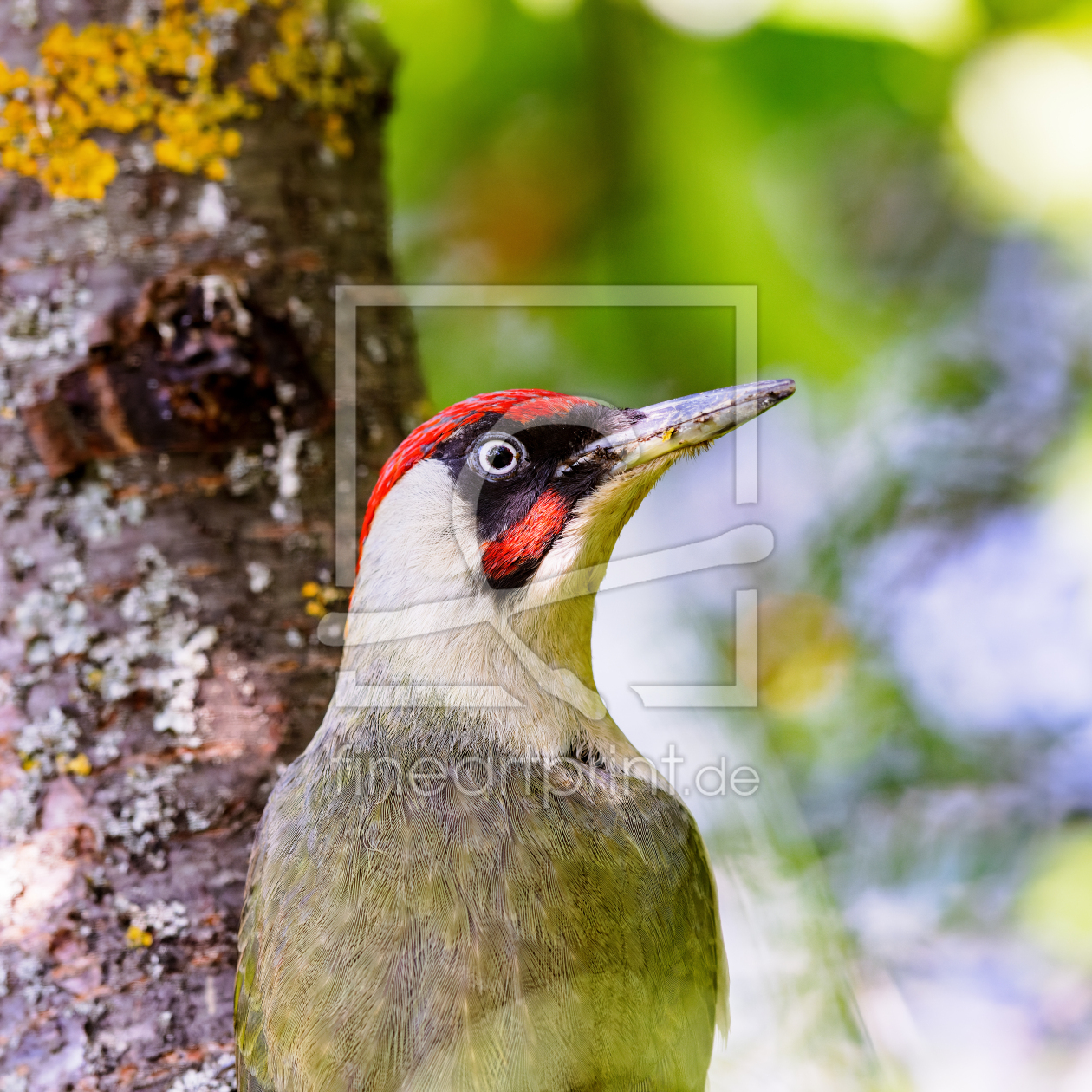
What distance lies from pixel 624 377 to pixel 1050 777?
1.78 m

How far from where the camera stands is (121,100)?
233cm

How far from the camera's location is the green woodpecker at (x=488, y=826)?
1575 mm

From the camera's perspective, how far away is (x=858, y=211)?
3516mm

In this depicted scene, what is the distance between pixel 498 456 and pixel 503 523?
0.42 ft

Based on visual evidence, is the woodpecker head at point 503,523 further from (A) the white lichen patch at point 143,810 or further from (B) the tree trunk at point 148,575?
(A) the white lichen patch at point 143,810

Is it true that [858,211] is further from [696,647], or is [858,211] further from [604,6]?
[696,647]

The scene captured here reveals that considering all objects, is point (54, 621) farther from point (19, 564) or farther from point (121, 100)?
point (121, 100)

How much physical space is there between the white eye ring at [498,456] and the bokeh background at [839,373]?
48 cm

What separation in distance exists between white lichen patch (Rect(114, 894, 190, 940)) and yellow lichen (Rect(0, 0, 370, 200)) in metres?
1.49

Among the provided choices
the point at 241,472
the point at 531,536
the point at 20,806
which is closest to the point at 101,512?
the point at 241,472

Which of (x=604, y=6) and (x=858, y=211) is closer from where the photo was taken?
(x=604, y=6)

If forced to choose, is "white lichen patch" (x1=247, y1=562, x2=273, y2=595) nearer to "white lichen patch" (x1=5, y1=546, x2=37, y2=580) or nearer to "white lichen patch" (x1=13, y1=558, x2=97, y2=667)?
"white lichen patch" (x1=13, y1=558, x2=97, y2=667)

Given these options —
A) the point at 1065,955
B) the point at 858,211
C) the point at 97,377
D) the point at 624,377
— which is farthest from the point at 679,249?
the point at 1065,955

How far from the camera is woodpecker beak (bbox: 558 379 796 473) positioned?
179cm
